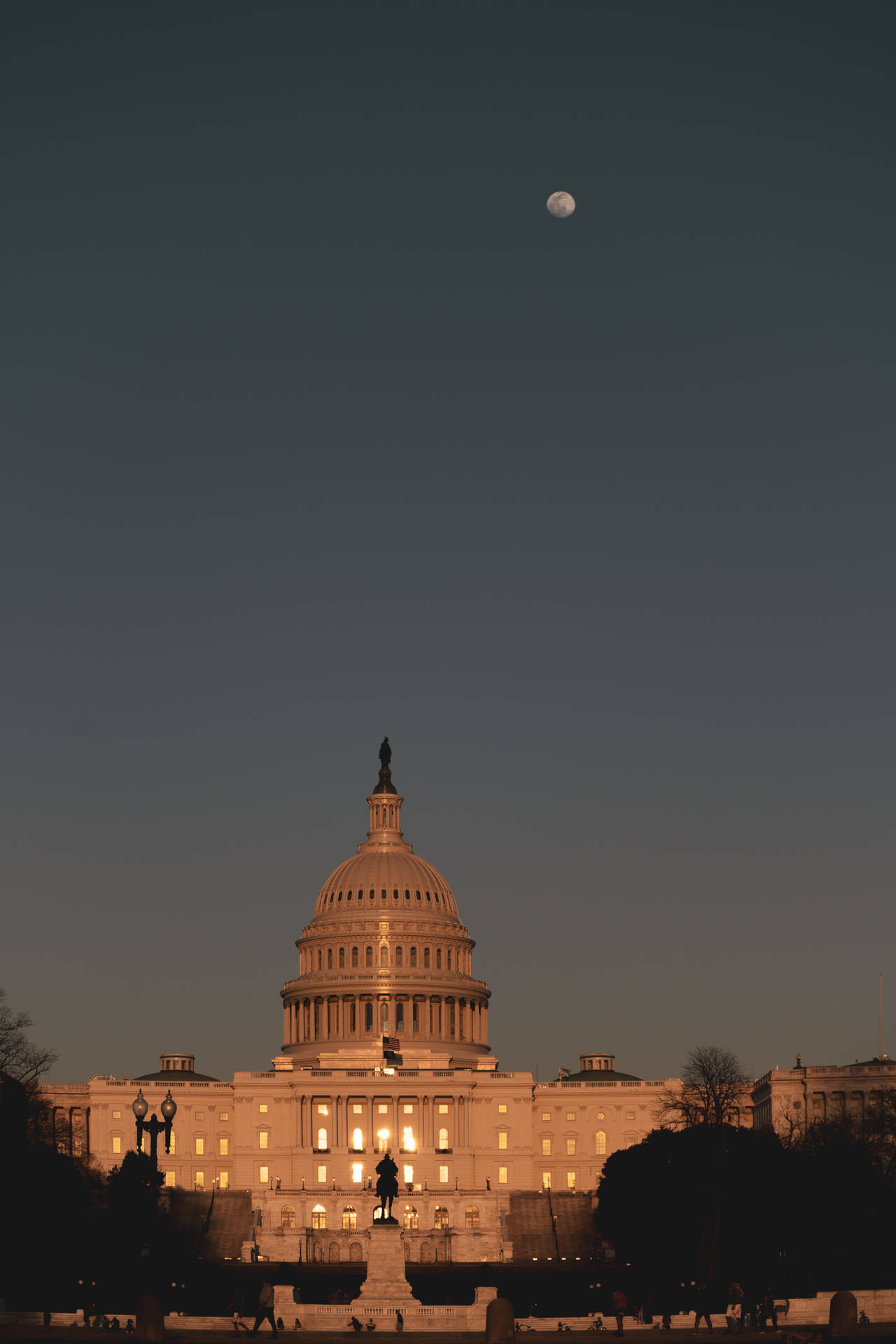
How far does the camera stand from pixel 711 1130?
145 meters

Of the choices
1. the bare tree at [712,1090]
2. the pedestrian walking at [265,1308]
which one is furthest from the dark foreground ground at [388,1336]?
the bare tree at [712,1090]

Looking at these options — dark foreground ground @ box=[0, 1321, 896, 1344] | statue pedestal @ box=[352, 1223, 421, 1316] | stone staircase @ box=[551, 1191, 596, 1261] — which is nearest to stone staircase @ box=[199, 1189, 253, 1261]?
stone staircase @ box=[551, 1191, 596, 1261]

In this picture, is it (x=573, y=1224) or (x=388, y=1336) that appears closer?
(x=388, y=1336)

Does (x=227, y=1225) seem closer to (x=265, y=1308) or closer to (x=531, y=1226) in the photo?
(x=531, y=1226)

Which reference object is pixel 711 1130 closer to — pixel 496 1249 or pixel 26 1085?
pixel 496 1249

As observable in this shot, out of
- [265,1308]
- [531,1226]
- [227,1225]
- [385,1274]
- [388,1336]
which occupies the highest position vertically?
[227,1225]

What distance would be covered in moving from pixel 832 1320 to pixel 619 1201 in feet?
333

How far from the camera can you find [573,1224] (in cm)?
18000

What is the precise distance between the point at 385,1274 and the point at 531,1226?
300 ft


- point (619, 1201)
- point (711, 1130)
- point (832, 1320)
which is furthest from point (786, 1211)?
point (832, 1320)

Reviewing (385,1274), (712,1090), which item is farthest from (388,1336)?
(712,1090)

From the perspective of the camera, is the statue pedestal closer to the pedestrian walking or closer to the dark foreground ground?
the dark foreground ground

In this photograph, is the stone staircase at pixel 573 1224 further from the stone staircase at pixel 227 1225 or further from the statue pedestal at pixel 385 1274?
the statue pedestal at pixel 385 1274

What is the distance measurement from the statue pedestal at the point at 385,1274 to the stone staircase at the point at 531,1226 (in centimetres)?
7819
